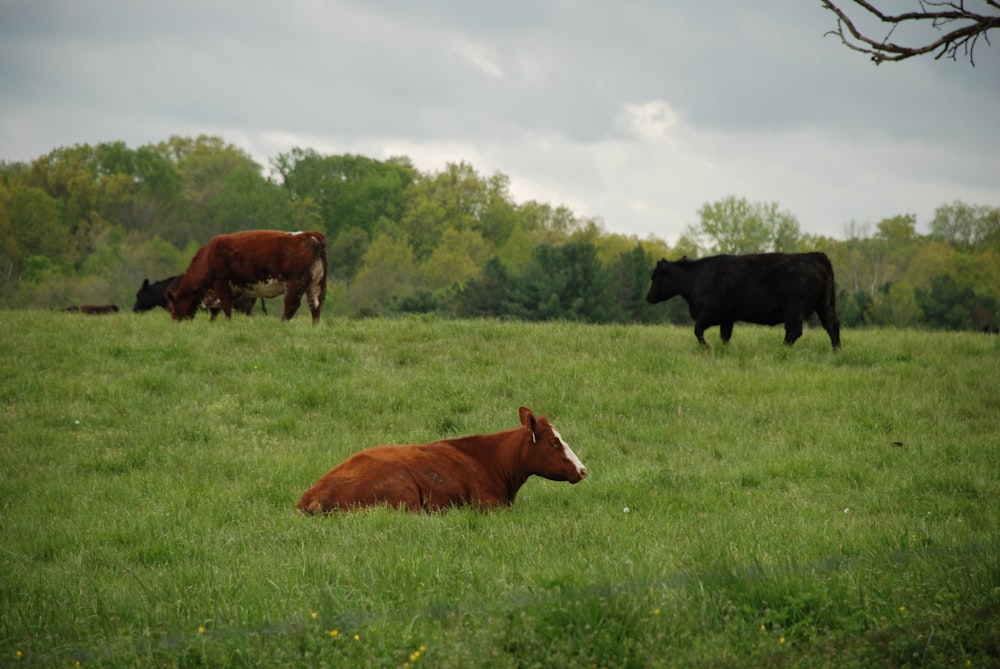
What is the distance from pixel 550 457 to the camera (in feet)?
32.1

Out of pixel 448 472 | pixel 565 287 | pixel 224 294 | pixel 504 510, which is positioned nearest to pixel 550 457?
pixel 504 510

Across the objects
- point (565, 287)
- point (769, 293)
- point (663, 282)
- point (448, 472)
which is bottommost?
point (448, 472)

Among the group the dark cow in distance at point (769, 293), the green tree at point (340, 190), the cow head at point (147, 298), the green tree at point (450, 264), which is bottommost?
the cow head at point (147, 298)

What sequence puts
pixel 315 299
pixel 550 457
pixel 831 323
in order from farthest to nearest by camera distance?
pixel 315 299, pixel 831 323, pixel 550 457

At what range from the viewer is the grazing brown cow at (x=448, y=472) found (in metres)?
8.71

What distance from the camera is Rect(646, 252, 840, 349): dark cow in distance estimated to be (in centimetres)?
1878

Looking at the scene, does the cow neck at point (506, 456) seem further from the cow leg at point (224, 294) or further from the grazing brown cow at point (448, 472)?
the cow leg at point (224, 294)

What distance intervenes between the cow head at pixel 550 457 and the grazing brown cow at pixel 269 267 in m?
11.6

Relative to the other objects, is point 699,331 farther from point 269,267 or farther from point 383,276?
point 383,276

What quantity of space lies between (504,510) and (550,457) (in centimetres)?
83

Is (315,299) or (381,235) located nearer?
(315,299)

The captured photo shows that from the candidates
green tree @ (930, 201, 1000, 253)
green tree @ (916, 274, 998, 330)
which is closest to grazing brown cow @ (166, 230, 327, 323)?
green tree @ (916, 274, 998, 330)

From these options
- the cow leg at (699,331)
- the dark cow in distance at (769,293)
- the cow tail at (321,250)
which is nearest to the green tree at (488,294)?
the cow tail at (321,250)

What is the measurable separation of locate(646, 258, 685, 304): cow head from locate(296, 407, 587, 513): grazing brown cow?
40.3 feet
